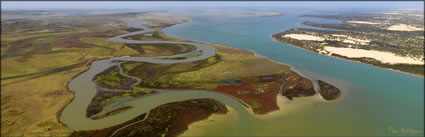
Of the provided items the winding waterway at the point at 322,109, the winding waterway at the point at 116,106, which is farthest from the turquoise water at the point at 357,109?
the winding waterway at the point at 116,106

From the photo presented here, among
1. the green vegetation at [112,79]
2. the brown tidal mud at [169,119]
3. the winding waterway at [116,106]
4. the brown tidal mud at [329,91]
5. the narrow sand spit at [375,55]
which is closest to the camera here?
the brown tidal mud at [169,119]

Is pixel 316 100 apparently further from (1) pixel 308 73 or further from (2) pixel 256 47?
(2) pixel 256 47

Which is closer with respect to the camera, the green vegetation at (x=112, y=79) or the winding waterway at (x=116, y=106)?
the winding waterway at (x=116, y=106)

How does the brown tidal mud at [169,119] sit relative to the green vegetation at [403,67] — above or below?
below

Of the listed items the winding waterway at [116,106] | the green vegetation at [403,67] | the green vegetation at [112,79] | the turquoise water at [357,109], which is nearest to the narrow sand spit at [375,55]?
the green vegetation at [403,67]

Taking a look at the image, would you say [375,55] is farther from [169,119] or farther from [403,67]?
[169,119]

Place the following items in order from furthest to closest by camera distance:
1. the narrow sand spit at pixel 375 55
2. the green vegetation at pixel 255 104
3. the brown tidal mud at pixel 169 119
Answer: the narrow sand spit at pixel 375 55, the green vegetation at pixel 255 104, the brown tidal mud at pixel 169 119

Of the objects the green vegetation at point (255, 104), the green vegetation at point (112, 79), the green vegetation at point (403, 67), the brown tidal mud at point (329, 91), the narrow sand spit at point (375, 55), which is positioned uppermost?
the narrow sand spit at point (375, 55)

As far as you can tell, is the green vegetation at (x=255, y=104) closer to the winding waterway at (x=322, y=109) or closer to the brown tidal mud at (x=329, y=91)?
the winding waterway at (x=322, y=109)

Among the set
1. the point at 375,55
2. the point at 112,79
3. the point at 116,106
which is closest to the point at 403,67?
the point at 375,55
